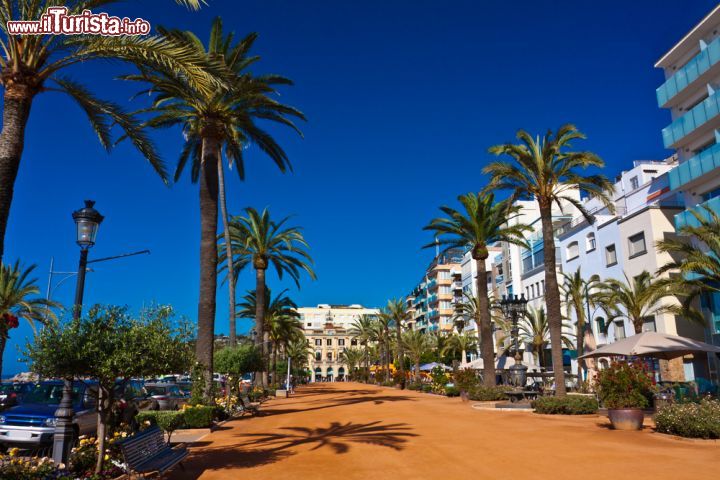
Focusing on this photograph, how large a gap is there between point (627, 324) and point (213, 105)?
2917cm

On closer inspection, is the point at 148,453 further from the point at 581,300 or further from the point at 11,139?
the point at 581,300

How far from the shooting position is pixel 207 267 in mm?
20250

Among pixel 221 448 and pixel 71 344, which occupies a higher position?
pixel 71 344

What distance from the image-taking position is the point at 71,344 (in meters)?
8.85

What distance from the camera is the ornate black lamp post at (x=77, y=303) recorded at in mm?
9445

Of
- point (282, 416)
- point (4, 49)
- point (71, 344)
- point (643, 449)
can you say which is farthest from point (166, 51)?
point (282, 416)

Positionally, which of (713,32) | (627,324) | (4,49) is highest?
(713,32)

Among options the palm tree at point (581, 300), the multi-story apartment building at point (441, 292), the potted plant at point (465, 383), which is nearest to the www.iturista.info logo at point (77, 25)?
the potted plant at point (465, 383)

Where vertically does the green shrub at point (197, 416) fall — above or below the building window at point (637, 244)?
below

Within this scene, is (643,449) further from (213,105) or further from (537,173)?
(213,105)

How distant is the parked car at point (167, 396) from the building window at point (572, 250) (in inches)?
1235

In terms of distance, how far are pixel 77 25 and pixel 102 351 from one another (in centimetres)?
581

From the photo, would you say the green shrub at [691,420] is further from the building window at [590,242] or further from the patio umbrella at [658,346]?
the building window at [590,242]

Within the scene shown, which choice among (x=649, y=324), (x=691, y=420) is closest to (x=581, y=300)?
(x=649, y=324)
